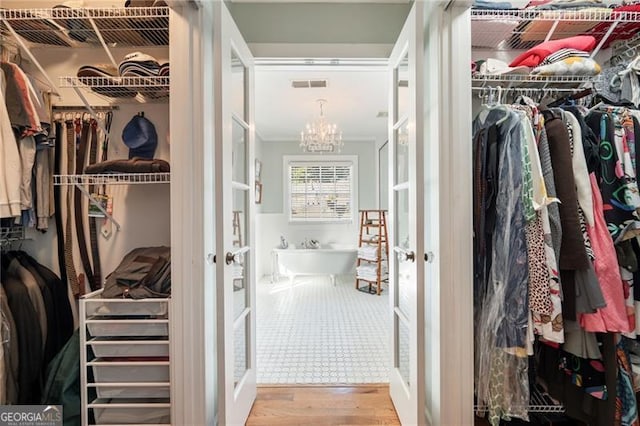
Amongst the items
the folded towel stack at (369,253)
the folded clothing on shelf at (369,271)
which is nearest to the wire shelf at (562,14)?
the folded towel stack at (369,253)

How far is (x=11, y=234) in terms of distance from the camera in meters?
1.43

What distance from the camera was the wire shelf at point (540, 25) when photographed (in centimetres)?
127

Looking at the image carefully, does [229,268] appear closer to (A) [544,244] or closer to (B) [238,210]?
(B) [238,210]

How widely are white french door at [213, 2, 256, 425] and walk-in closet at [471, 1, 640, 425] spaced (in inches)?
41.6

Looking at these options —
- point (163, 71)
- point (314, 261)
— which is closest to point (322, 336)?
point (314, 261)

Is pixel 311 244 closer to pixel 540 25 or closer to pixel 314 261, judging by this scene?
pixel 314 261

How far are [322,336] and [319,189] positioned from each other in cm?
321

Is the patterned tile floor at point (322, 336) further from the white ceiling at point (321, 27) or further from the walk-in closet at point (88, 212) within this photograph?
the white ceiling at point (321, 27)

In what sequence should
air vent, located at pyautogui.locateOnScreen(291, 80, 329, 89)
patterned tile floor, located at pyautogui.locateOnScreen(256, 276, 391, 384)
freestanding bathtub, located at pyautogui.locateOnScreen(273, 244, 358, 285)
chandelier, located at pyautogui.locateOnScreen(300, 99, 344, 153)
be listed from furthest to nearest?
1. freestanding bathtub, located at pyautogui.locateOnScreen(273, 244, 358, 285)
2. chandelier, located at pyautogui.locateOnScreen(300, 99, 344, 153)
3. air vent, located at pyautogui.locateOnScreen(291, 80, 329, 89)
4. patterned tile floor, located at pyautogui.locateOnScreen(256, 276, 391, 384)

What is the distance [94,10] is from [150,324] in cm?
138

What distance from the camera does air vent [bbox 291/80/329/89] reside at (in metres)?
Result: 2.99

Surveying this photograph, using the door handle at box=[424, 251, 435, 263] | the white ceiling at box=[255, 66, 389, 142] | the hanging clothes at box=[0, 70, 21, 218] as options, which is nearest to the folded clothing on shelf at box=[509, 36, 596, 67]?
the white ceiling at box=[255, 66, 389, 142]

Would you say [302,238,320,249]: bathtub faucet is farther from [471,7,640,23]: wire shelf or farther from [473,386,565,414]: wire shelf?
[471,7,640,23]: wire shelf

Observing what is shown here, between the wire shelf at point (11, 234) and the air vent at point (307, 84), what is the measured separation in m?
2.43
